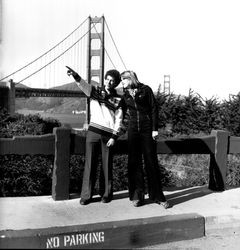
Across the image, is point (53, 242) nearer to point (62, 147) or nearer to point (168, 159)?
point (62, 147)

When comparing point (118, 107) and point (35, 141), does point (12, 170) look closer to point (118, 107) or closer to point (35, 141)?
point (35, 141)

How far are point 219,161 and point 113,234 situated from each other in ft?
7.12

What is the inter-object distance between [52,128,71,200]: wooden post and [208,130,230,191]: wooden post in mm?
1777

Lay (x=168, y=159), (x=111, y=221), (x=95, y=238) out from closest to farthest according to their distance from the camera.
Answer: (x=95, y=238) < (x=111, y=221) < (x=168, y=159)

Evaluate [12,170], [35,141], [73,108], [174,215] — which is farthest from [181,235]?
[73,108]

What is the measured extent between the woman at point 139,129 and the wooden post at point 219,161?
1119mm

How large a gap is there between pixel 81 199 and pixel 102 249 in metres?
Answer: 0.97

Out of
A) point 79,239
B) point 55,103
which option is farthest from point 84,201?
point 55,103

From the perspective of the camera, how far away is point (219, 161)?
5180mm

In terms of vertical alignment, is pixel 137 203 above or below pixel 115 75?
below

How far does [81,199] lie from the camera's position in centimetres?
428

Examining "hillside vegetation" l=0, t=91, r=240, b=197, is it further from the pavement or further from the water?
the water

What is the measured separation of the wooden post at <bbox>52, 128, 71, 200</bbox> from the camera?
4336mm

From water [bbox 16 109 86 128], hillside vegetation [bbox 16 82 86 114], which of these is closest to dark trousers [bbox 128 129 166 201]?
hillside vegetation [bbox 16 82 86 114]
